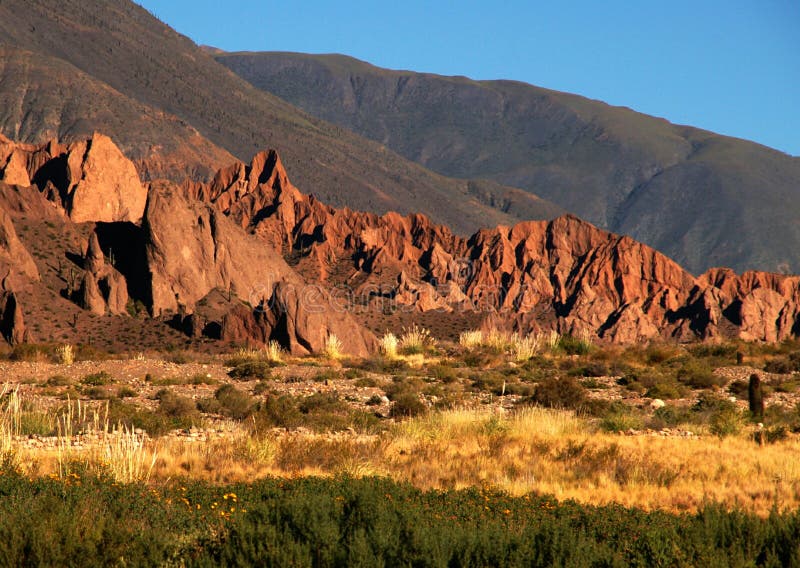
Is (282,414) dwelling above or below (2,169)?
below

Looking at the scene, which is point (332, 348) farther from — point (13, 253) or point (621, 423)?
point (13, 253)

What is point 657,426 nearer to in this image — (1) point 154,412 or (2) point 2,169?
(1) point 154,412

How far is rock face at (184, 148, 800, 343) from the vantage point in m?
96.2

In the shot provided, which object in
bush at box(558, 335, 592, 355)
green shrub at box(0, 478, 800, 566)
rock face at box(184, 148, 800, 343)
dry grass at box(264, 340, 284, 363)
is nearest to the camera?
green shrub at box(0, 478, 800, 566)

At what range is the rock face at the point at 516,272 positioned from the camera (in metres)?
96.2

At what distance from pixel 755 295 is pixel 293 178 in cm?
10117

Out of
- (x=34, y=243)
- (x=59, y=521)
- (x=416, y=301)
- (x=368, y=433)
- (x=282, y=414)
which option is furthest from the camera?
(x=416, y=301)

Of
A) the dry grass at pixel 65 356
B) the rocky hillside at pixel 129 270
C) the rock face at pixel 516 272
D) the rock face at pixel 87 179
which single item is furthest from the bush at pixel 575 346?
the rock face at pixel 87 179

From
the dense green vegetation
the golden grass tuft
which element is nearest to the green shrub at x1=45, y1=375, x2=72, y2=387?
the golden grass tuft

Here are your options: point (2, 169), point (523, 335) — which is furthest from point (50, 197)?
point (523, 335)

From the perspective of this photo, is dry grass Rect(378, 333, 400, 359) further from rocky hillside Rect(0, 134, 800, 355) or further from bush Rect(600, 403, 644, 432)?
bush Rect(600, 403, 644, 432)

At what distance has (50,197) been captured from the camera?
265 ft

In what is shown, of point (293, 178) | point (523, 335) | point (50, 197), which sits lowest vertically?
point (523, 335)

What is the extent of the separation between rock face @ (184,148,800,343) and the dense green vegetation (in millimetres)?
75044
